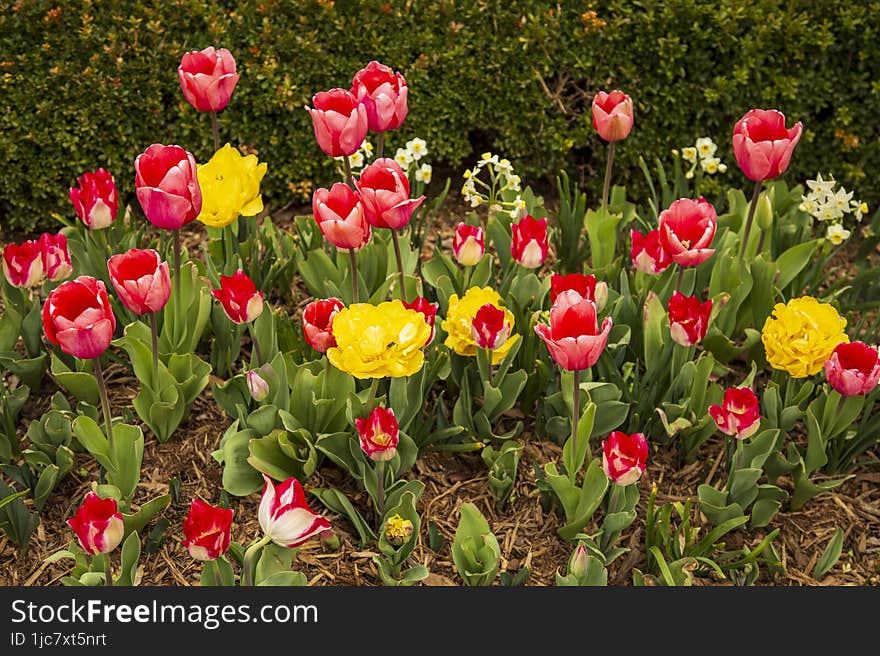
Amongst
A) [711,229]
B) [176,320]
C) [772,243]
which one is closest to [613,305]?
[711,229]

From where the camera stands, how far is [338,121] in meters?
2.43

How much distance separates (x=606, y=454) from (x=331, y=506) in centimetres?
67

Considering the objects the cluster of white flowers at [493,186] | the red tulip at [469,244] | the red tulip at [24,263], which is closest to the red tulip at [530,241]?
the red tulip at [469,244]

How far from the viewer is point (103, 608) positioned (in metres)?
2.04

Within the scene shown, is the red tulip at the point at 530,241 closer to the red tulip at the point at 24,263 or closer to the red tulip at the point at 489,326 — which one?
the red tulip at the point at 489,326

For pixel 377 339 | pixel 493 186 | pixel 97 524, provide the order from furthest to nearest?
pixel 493 186, pixel 377 339, pixel 97 524

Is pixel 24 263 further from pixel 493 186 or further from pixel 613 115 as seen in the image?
pixel 613 115

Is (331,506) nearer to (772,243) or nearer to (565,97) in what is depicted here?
(772,243)

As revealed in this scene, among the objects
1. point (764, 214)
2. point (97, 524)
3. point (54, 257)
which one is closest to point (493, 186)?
point (764, 214)

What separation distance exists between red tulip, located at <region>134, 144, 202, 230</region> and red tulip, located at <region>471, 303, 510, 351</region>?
655 millimetres

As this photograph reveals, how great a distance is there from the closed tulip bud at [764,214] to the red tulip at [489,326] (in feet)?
3.72

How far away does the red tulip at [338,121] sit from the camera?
2427 millimetres

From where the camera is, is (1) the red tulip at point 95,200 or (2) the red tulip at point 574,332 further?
(1) the red tulip at point 95,200

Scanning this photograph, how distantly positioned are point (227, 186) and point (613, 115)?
39.6 inches
